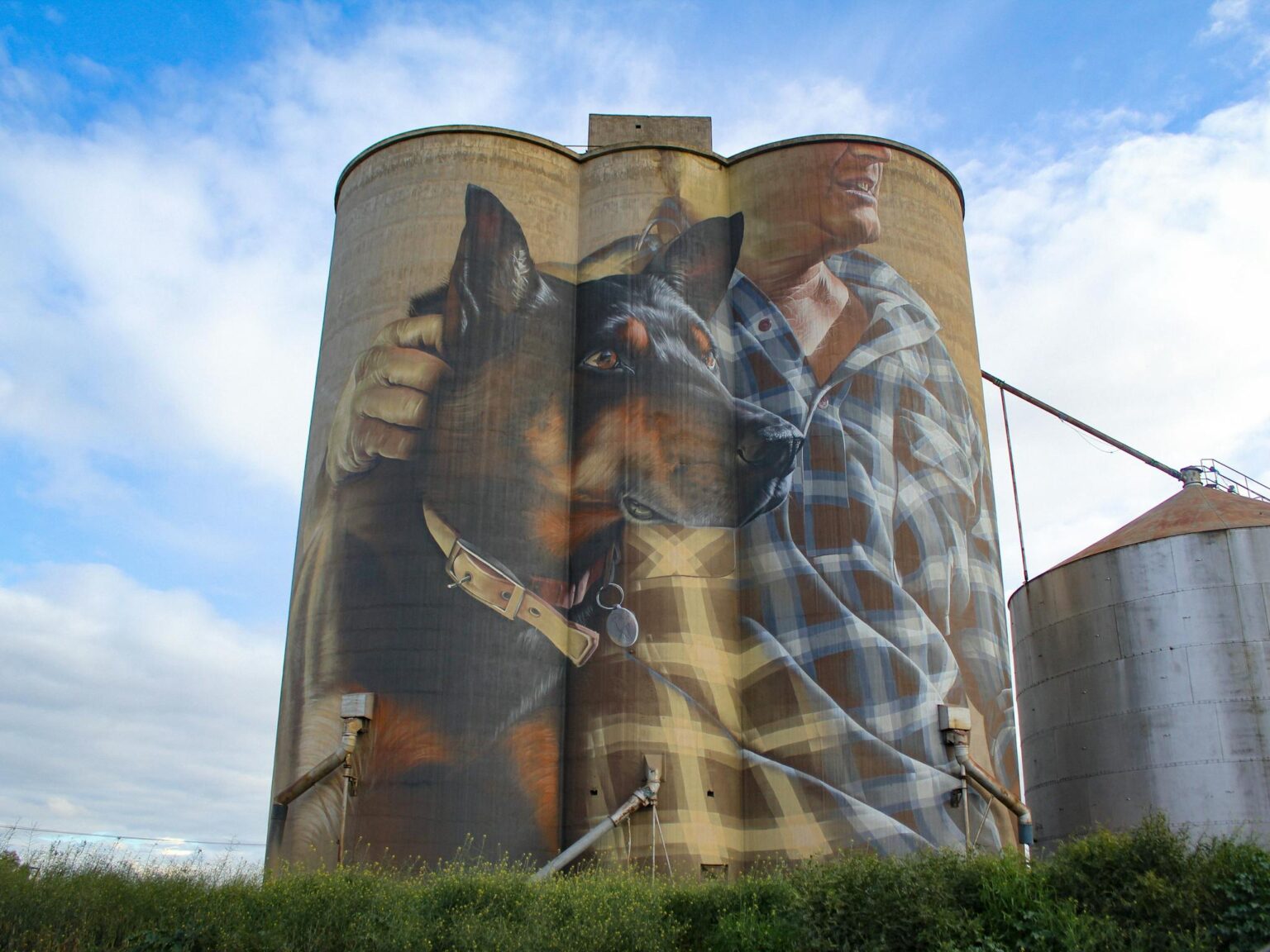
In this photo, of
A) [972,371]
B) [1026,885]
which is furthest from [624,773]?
[972,371]

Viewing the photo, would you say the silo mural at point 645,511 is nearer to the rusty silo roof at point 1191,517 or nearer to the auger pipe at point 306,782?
the auger pipe at point 306,782

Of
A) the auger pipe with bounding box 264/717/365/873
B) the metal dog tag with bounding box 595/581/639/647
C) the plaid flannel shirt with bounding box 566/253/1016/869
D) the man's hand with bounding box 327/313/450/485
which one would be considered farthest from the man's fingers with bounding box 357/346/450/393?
the auger pipe with bounding box 264/717/365/873

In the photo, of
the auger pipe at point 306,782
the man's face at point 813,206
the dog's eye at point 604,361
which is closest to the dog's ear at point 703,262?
the man's face at point 813,206

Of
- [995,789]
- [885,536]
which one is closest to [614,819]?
[995,789]

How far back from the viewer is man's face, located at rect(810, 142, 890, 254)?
38469mm

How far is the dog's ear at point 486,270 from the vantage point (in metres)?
36.7

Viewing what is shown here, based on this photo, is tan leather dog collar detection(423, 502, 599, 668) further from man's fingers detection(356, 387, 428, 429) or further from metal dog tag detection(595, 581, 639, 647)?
man's fingers detection(356, 387, 428, 429)

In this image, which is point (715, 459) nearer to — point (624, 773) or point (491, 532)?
point (491, 532)

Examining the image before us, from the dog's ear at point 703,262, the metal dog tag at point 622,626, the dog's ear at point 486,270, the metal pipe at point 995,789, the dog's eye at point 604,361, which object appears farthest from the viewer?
the dog's ear at point 703,262

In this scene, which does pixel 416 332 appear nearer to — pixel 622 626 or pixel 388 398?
pixel 388 398

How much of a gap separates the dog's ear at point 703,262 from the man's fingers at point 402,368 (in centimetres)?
745

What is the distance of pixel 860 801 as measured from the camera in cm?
3222

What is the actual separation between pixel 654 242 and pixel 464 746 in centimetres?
1684

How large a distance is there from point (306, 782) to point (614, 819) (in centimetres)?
828
